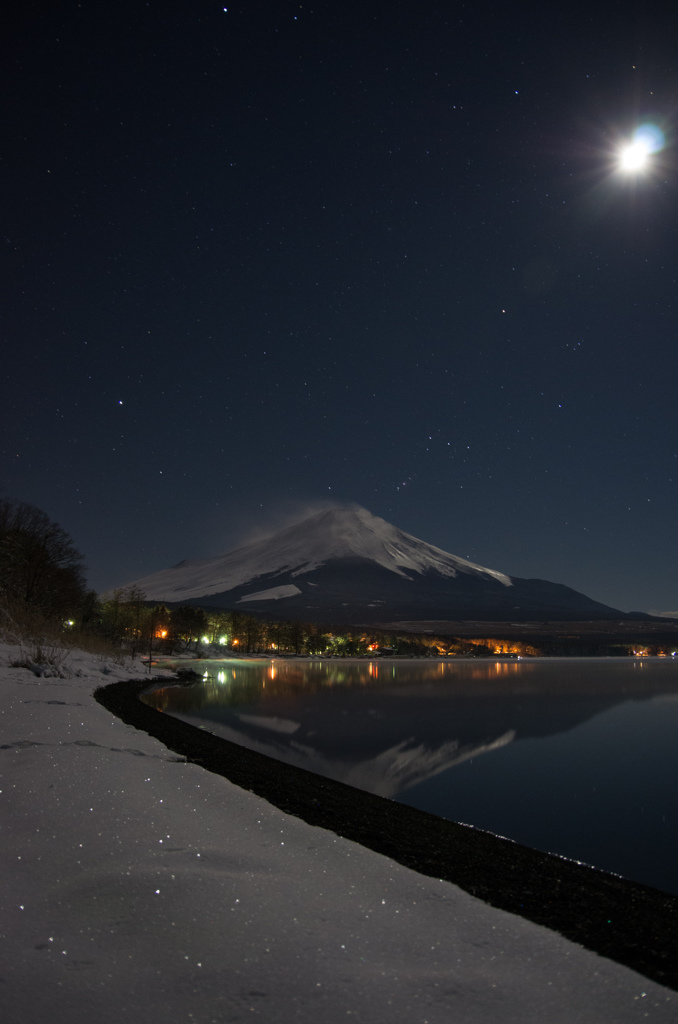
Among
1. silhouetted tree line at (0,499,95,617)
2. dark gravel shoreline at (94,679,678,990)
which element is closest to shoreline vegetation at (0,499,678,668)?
silhouetted tree line at (0,499,95,617)

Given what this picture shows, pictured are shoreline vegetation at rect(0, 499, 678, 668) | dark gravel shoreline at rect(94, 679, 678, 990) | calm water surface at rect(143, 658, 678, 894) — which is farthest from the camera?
shoreline vegetation at rect(0, 499, 678, 668)

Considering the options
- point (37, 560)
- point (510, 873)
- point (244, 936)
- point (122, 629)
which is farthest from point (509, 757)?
point (122, 629)

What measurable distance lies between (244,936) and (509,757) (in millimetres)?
14092

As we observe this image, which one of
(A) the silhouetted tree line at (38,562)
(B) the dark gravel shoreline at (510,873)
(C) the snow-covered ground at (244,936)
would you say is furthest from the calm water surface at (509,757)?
(A) the silhouetted tree line at (38,562)

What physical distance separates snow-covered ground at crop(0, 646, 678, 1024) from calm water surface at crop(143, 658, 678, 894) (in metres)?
4.70

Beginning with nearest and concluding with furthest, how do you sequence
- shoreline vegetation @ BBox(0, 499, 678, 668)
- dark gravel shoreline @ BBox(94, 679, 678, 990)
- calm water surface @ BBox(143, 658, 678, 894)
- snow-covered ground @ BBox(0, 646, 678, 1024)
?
snow-covered ground @ BBox(0, 646, 678, 1024) < dark gravel shoreline @ BBox(94, 679, 678, 990) < calm water surface @ BBox(143, 658, 678, 894) < shoreline vegetation @ BBox(0, 499, 678, 668)

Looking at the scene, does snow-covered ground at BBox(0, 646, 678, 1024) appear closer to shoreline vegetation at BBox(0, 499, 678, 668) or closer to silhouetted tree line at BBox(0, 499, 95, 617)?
shoreline vegetation at BBox(0, 499, 678, 668)

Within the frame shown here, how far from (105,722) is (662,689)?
138ft

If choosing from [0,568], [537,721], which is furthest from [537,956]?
[0,568]

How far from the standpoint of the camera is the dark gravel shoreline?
4.14 metres

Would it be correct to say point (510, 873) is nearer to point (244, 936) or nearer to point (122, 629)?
point (244, 936)

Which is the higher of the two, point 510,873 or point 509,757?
point 510,873

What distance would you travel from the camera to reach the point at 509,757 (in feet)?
49.9

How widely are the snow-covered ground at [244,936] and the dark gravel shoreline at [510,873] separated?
2.39 ft
